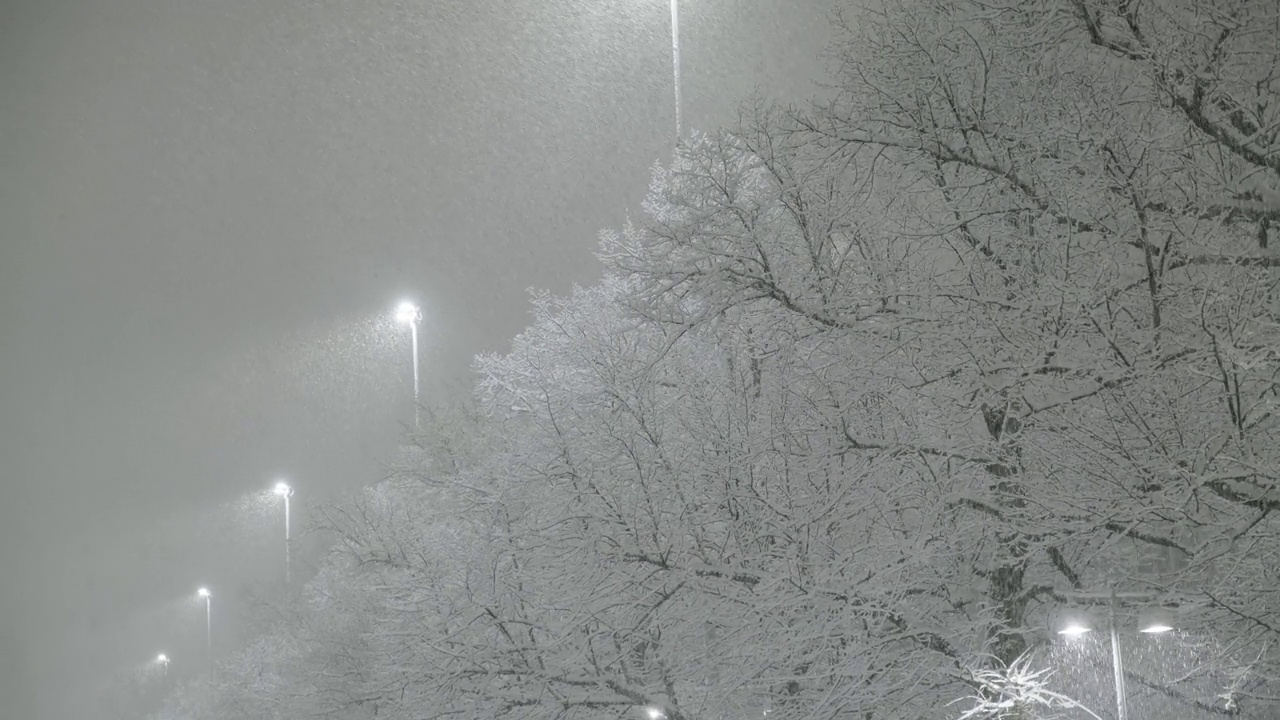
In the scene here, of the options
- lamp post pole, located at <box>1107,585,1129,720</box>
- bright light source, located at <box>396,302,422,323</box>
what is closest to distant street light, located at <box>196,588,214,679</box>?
bright light source, located at <box>396,302,422,323</box>

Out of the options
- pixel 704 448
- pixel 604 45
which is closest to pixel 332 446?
pixel 604 45

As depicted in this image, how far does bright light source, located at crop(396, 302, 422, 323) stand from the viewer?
22719 mm

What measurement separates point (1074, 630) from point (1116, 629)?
0.30 metres

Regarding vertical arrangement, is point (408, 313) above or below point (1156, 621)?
above

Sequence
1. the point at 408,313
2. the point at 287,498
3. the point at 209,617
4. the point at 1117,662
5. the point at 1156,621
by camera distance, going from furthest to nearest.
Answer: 1. the point at 209,617
2. the point at 287,498
3. the point at 408,313
4. the point at 1117,662
5. the point at 1156,621

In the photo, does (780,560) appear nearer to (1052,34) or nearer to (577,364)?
(1052,34)

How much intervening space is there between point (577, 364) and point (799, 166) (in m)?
4.14

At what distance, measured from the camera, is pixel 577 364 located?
33.2 feet

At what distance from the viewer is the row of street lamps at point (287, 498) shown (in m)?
21.4

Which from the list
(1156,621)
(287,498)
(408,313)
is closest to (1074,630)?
(1156,621)

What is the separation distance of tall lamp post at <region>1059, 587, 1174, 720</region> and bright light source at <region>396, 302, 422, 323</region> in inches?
707

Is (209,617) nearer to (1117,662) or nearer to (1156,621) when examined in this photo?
(1117,662)

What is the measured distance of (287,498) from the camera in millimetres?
35031

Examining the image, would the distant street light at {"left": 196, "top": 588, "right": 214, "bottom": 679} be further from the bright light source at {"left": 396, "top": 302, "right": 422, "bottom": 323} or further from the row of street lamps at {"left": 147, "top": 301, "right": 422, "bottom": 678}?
the bright light source at {"left": 396, "top": 302, "right": 422, "bottom": 323}
